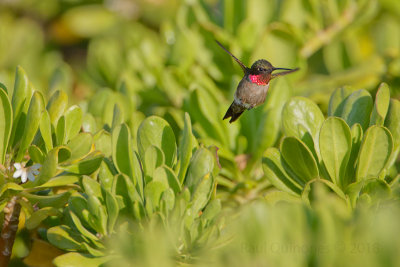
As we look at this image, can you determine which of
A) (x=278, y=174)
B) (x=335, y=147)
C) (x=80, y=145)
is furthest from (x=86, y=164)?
(x=335, y=147)

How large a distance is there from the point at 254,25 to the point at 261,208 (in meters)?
1.13

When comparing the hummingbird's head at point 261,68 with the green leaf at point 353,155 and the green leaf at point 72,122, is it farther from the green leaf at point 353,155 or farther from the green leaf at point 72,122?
the green leaf at point 72,122

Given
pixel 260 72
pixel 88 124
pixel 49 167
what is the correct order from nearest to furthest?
pixel 49 167 < pixel 88 124 < pixel 260 72

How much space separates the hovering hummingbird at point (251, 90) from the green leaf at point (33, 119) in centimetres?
52

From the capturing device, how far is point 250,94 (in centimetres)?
141

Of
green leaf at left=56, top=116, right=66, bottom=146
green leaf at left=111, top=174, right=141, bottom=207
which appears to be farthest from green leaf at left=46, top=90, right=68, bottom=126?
green leaf at left=111, top=174, right=141, bottom=207

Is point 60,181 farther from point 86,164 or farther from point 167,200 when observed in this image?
point 167,200

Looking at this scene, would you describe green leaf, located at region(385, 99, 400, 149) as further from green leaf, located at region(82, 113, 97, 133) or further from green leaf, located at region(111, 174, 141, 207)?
green leaf, located at region(82, 113, 97, 133)

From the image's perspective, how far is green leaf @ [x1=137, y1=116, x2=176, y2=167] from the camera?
118cm

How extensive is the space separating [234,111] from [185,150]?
324 mm

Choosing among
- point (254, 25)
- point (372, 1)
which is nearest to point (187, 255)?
point (254, 25)

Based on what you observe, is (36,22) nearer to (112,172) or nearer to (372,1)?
(372,1)

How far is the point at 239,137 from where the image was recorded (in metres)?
1.50

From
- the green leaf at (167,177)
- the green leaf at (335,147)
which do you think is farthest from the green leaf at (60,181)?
the green leaf at (335,147)
